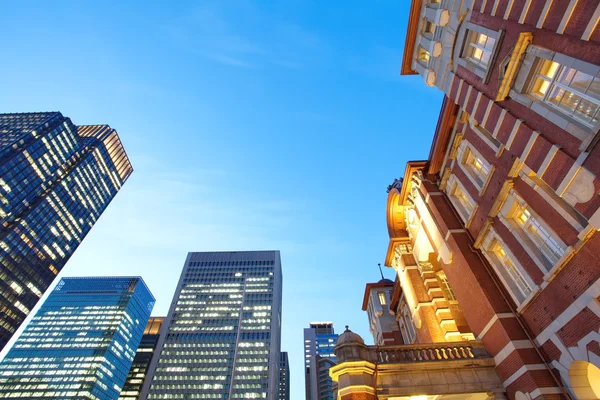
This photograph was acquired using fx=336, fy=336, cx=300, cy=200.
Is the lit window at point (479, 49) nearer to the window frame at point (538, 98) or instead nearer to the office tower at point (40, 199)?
the window frame at point (538, 98)

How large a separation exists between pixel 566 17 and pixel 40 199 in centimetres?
15615

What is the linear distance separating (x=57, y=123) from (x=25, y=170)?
32.2 metres

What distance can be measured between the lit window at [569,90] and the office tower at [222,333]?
5478 inches

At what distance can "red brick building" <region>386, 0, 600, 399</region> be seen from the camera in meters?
10.2

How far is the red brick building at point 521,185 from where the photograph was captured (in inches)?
402

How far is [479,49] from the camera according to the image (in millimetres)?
16047

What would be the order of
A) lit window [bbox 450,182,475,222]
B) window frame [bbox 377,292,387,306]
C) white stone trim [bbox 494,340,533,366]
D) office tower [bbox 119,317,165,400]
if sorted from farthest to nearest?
1. office tower [bbox 119,317,165,400]
2. window frame [bbox 377,292,387,306]
3. lit window [bbox 450,182,475,222]
4. white stone trim [bbox 494,340,533,366]

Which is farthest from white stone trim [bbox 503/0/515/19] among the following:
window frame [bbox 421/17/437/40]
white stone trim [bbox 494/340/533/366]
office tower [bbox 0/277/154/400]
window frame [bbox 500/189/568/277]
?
office tower [bbox 0/277/154/400]

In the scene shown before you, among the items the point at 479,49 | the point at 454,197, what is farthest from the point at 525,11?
the point at 454,197

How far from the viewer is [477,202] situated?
58.4ft

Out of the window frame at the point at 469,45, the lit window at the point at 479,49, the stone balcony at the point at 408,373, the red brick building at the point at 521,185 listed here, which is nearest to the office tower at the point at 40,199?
the stone balcony at the point at 408,373

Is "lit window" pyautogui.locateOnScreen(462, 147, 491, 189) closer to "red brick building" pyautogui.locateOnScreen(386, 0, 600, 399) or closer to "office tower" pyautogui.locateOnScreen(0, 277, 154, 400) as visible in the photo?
"red brick building" pyautogui.locateOnScreen(386, 0, 600, 399)

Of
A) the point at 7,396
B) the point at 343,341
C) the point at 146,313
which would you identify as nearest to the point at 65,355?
the point at 7,396

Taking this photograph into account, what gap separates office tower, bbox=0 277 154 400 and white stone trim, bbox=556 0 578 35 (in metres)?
177
